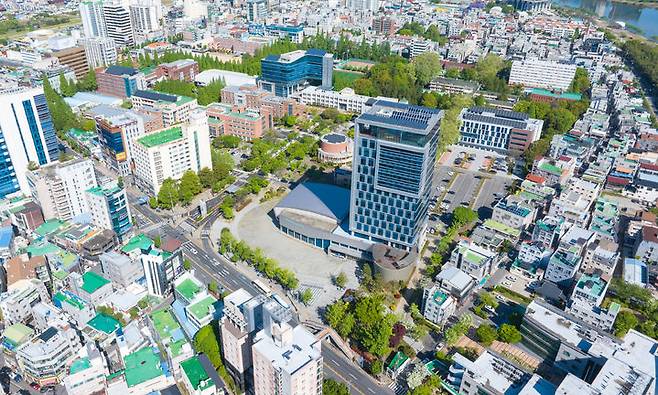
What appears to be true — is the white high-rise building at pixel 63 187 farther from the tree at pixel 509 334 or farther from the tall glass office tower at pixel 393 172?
the tree at pixel 509 334

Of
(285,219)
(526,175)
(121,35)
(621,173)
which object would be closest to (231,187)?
(285,219)

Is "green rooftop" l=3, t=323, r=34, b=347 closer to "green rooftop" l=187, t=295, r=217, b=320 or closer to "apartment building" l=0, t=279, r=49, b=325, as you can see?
"apartment building" l=0, t=279, r=49, b=325

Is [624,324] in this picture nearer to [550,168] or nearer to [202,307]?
[550,168]

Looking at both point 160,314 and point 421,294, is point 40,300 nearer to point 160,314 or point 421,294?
point 160,314

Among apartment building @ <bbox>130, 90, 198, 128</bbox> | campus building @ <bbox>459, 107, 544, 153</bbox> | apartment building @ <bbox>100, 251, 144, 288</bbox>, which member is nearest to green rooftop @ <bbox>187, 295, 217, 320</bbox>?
apartment building @ <bbox>100, 251, 144, 288</bbox>

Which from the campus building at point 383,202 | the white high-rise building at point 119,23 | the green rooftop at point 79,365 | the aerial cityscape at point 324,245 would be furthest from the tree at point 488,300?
the white high-rise building at point 119,23
